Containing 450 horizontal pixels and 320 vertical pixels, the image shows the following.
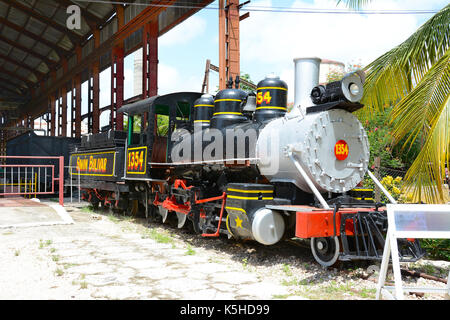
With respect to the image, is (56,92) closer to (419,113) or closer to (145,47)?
(145,47)

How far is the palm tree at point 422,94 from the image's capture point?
187 inches

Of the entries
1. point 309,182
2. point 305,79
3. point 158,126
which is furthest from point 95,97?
point 309,182

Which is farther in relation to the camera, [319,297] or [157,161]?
[157,161]

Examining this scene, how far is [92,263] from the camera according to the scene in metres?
5.54

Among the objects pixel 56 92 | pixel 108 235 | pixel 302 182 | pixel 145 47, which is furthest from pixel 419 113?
pixel 56 92

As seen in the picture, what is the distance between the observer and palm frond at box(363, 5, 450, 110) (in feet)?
19.2

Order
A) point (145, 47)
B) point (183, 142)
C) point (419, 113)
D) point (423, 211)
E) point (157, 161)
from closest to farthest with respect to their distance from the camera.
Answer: point (423, 211) < point (419, 113) < point (183, 142) < point (157, 161) < point (145, 47)

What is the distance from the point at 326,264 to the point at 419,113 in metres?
2.25

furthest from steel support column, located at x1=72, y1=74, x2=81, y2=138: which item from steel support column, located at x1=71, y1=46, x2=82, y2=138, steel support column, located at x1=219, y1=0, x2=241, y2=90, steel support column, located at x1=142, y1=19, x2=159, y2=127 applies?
steel support column, located at x1=219, y1=0, x2=241, y2=90

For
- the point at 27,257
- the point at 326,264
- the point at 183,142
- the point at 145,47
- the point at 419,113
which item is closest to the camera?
the point at 326,264

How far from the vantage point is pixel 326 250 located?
5145mm

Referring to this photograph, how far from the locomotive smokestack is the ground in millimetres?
2165

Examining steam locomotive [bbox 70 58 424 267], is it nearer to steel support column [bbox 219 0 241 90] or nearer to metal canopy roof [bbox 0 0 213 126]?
steel support column [bbox 219 0 241 90]

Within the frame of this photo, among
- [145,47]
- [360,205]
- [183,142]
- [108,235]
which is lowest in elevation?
[108,235]
